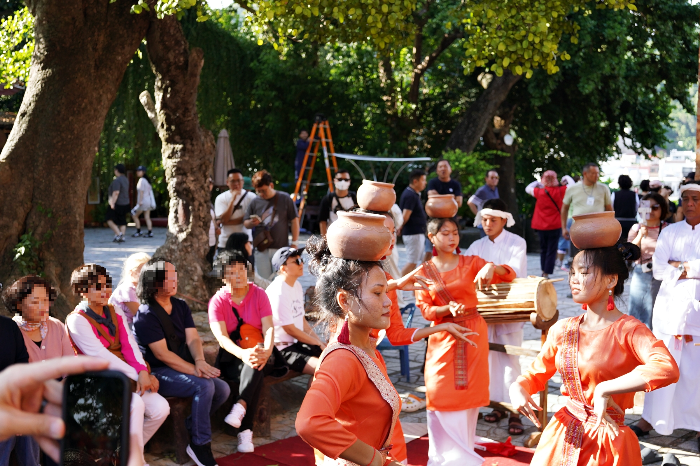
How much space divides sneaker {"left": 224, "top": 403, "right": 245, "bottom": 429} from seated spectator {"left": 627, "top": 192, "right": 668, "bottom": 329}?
11.3 feet

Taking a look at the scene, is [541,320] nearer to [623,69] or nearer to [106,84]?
[106,84]

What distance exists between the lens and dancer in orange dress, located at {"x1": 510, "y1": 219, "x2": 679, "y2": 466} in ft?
9.31

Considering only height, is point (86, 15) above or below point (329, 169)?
above

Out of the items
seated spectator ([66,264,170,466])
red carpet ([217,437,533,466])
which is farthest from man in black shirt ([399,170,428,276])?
seated spectator ([66,264,170,466])

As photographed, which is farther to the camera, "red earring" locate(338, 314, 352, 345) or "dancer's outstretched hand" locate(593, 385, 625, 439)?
"dancer's outstretched hand" locate(593, 385, 625, 439)

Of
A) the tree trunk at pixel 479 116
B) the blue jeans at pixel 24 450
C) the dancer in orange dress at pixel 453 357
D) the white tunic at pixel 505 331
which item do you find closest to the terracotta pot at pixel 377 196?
the dancer in orange dress at pixel 453 357

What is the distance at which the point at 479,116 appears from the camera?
17.8 meters

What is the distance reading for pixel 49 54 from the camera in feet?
21.9

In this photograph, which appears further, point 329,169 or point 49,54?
point 329,169

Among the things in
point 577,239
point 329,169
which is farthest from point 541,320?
point 329,169

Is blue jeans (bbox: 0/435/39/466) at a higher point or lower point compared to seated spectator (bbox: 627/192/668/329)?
lower

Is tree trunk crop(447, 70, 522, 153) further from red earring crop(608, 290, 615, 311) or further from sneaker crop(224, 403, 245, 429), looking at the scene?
red earring crop(608, 290, 615, 311)

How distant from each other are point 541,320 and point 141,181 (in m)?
14.7

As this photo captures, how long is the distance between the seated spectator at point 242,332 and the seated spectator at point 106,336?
658 mm
